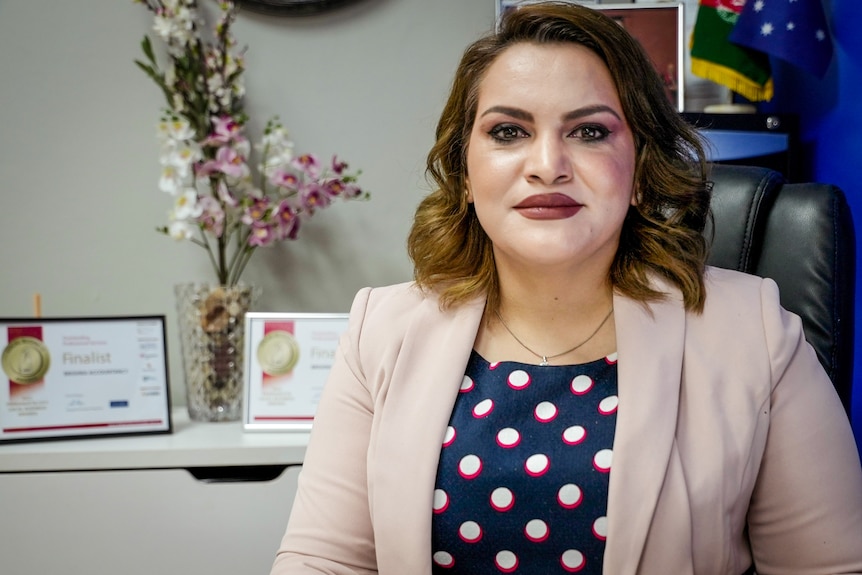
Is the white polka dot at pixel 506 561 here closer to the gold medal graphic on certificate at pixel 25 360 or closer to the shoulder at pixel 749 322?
→ the shoulder at pixel 749 322

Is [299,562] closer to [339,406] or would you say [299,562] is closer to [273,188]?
[339,406]

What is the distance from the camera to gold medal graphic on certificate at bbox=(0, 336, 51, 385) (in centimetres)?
177

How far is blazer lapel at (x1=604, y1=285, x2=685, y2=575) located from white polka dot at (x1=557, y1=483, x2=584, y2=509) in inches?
1.9

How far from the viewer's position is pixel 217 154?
6.17 feet

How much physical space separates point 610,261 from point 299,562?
0.58 metres

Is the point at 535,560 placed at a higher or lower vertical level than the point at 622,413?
lower

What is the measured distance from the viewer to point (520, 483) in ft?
3.49

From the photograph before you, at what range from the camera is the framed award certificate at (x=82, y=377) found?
177cm

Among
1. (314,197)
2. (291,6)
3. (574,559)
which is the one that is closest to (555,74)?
(574,559)

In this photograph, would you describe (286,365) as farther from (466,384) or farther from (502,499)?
(502,499)

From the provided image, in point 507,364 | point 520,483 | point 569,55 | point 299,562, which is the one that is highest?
point 569,55

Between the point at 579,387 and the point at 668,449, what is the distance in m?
0.15

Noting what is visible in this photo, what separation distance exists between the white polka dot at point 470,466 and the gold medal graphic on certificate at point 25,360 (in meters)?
1.11

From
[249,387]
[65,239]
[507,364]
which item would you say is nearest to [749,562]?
[507,364]
